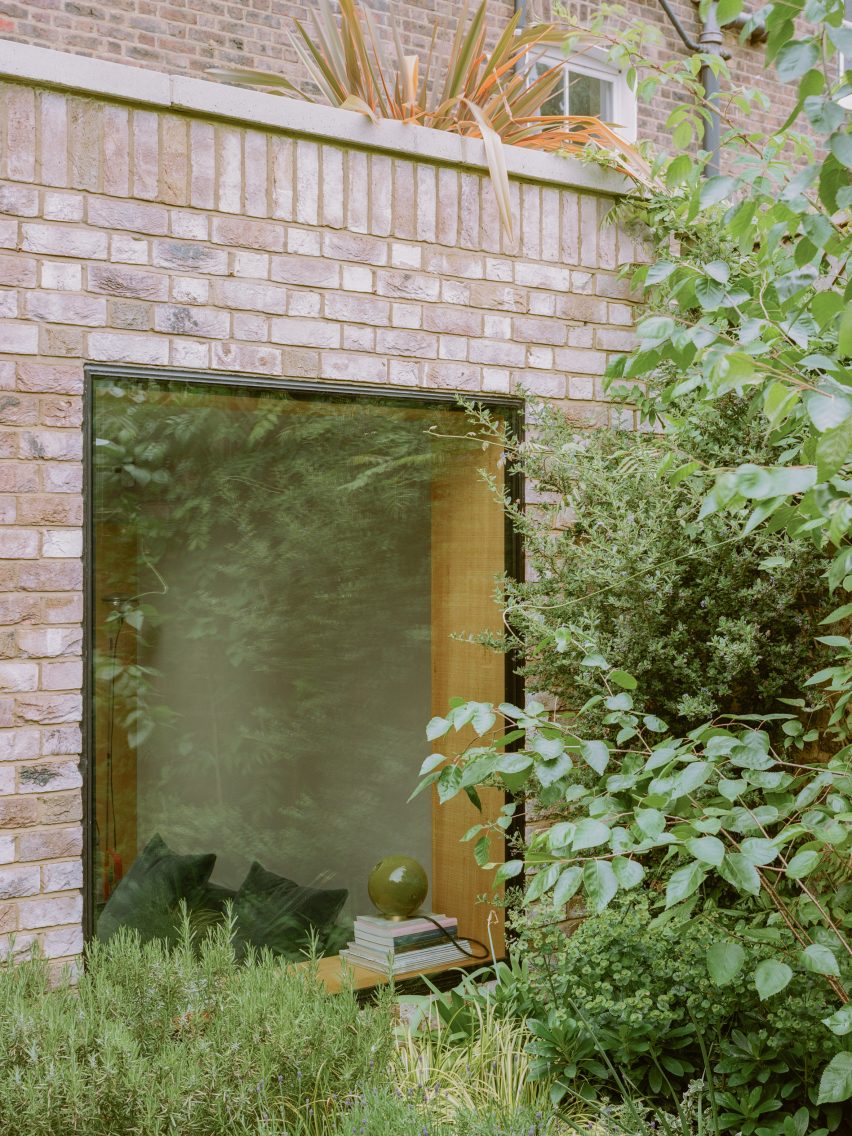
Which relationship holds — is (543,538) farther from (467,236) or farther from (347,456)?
(467,236)

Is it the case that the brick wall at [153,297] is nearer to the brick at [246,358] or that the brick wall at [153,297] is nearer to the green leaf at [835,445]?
the brick at [246,358]

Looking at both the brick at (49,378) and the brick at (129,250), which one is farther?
the brick at (129,250)

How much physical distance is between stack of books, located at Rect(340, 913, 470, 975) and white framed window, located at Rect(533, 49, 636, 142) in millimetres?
5909

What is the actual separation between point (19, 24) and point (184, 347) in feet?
12.3

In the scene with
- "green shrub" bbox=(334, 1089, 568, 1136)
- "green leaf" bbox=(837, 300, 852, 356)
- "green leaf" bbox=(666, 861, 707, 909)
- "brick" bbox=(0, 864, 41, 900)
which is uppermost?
"green leaf" bbox=(837, 300, 852, 356)

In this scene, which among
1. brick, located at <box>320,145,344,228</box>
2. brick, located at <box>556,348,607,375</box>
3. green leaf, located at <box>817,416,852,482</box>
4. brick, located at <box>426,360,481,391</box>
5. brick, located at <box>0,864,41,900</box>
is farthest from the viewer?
brick, located at <box>556,348,607,375</box>

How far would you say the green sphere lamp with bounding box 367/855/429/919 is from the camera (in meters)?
3.53

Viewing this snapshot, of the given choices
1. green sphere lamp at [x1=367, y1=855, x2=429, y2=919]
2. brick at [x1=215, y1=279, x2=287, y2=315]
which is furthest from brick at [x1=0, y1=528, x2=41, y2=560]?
green sphere lamp at [x1=367, y1=855, x2=429, y2=919]

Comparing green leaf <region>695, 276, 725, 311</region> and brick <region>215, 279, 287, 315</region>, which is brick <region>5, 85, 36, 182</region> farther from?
green leaf <region>695, 276, 725, 311</region>

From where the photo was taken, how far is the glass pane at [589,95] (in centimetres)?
770

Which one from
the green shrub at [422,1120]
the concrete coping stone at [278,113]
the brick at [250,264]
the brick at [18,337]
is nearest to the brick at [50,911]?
the green shrub at [422,1120]

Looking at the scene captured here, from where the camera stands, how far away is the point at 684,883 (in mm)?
1703

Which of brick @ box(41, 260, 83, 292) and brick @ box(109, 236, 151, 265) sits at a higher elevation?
brick @ box(109, 236, 151, 265)

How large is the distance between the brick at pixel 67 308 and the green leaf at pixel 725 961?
224 centimetres
